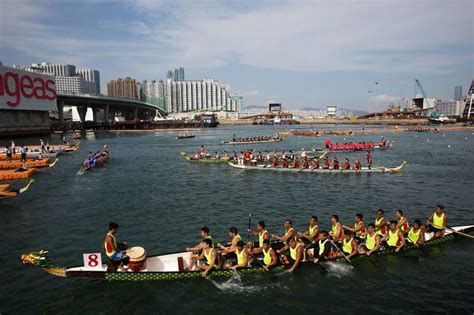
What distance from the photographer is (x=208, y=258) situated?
47.8 feet

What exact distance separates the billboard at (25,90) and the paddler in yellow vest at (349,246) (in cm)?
8626

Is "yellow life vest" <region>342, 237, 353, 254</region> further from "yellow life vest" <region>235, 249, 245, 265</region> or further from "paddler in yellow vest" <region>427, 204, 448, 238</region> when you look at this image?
"paddler in yellow vest" <region>427, 204, 448, 238</region>

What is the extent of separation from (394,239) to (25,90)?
94740 mm

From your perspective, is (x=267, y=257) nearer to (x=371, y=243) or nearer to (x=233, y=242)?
(x=233, y=242)

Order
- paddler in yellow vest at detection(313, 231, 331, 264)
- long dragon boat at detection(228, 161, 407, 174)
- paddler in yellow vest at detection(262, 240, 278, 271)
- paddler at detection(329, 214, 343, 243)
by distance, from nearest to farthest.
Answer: paddler in yellow vest at detection(262, 240, 278, 271) → paddler in yellow vest at detection(313, 231, 331, 264) → paddler at detection(329, 214, 343, 243) → long dragon boat at detection(228, 161, 407, 174)

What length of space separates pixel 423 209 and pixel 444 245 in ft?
22.3

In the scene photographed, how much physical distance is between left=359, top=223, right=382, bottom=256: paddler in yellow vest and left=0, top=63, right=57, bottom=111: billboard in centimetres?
8680

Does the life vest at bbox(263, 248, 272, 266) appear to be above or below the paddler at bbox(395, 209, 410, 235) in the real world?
below

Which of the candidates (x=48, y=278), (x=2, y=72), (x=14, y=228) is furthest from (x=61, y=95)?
(x=48, y=278)

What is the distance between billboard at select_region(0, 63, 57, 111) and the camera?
258 feet

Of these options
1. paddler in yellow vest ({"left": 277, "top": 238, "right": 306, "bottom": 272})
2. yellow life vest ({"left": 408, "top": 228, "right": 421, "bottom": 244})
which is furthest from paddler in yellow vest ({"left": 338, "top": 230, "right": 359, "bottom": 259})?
yellow life vest ({"left": 408, "top": 228, "right": 421, "bottom": 244})

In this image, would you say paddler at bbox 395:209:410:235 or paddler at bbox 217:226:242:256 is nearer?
paddler at bbox 217:226:242:256

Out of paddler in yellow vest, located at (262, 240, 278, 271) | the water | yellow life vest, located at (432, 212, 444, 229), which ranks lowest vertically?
the water

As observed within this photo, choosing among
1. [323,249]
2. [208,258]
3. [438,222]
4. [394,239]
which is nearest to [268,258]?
[208,258]
